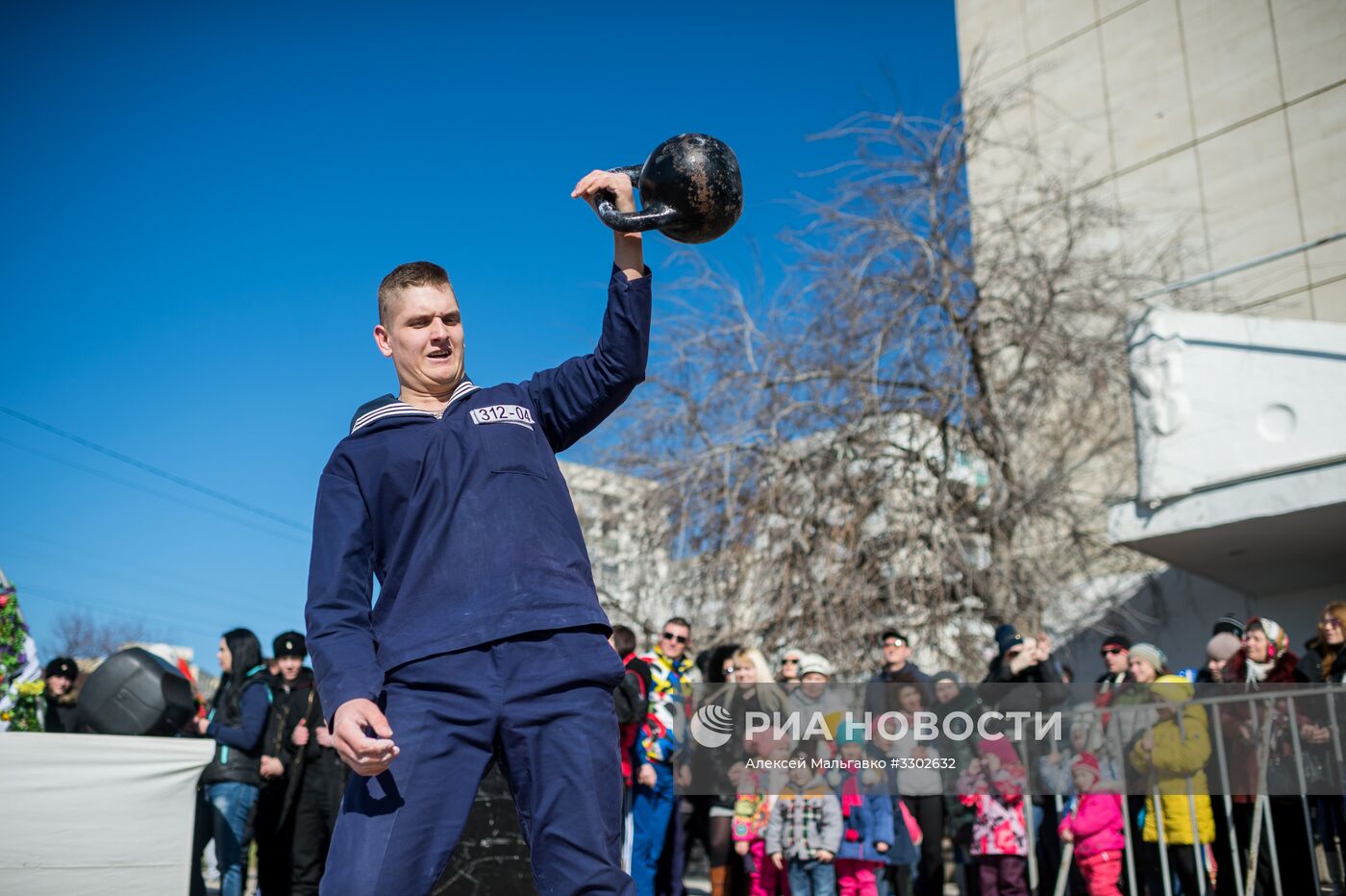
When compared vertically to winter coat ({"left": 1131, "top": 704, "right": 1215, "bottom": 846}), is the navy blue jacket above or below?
above

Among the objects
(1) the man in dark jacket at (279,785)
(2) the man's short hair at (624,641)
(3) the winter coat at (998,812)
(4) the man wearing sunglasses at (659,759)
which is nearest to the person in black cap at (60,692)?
(1) the man in dark jacket at (279,785)

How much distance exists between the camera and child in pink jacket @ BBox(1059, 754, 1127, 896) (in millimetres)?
6625

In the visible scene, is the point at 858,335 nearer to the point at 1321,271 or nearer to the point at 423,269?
the point at 1321,271

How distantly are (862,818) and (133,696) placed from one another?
14.8ft

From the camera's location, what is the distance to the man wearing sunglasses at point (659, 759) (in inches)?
294

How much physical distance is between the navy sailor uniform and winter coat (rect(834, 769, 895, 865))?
4846 millimetres

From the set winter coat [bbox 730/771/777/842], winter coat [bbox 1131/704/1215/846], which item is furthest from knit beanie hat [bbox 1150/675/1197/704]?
winter coat [bbox 730/771/777/842]

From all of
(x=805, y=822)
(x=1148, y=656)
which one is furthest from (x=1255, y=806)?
(x=805, y=822)

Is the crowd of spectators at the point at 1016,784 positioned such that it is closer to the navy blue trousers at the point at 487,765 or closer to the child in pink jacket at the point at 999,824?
the child in pink jacket at the point at 999,824

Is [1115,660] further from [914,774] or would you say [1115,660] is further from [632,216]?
[632,216]

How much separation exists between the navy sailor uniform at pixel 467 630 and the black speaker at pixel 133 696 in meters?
5.24

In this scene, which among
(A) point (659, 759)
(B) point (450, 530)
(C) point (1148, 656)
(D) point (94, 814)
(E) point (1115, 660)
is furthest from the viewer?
(E) point (1115, 660)

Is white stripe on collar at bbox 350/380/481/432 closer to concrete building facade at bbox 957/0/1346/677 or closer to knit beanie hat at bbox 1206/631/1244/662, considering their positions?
knit beanie hat at bbox 1206/631/1244/662

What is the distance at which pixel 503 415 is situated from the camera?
265cm
